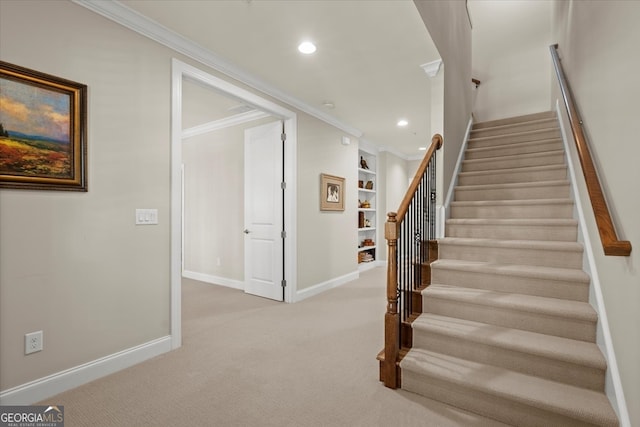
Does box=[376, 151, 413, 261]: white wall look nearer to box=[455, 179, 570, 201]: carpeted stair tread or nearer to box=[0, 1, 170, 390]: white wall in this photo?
box=[455, 179, 570, 201]: carpeted stair tread

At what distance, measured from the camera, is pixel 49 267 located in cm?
189

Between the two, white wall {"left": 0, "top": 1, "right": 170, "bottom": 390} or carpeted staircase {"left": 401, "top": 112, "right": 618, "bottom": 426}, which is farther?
white wall {"left": 0, "top": 1, "right": 170, "bottom": 390}

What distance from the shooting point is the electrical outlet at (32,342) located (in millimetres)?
1795

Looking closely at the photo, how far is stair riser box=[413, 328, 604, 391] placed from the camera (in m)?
1.60

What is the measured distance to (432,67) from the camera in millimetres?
2998

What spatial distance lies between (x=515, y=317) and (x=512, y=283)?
0.97 ft

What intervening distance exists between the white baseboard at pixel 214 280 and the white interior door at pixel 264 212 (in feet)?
1.07

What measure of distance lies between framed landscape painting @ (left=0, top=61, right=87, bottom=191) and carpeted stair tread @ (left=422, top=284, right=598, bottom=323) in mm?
2581

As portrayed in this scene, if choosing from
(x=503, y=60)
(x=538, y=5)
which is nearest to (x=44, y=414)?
(x=538, y=5)

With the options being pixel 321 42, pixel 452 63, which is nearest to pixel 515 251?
pixel 452 63

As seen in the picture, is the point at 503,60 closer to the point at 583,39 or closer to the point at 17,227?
the point at 583,39

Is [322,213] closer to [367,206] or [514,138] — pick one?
[367,206]

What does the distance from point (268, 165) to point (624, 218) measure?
138 inches

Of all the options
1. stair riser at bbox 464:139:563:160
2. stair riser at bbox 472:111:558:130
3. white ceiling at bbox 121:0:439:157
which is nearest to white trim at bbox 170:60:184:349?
white ceiling at bbox 121:0:439:157
